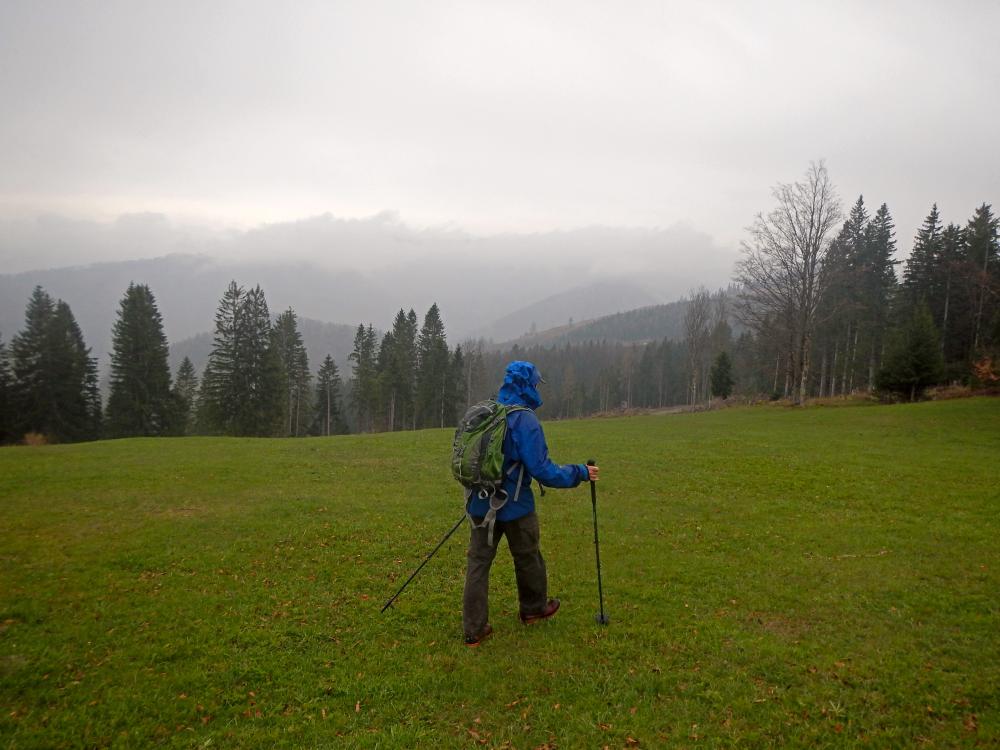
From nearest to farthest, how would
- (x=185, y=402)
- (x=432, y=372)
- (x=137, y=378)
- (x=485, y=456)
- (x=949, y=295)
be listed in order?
(x=485, y=456) → (x=949, y=295) → (x=137, y=378) → (x=185, y=402) → (x=432, y=372)

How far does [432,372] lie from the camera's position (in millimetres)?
63188

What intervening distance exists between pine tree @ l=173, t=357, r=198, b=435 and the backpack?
49.2 metres

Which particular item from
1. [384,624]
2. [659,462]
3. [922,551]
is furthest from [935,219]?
[384,624]

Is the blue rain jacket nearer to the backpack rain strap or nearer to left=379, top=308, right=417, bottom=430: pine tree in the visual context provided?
the backpack rain strap

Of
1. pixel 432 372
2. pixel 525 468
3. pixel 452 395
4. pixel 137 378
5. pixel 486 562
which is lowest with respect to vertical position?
pixel 486 562

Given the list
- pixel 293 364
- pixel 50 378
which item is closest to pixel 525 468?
pixel 50 378

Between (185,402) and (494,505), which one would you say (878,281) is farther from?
(185,402)

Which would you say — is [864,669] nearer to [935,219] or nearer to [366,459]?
[366,459]

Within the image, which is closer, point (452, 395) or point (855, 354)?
point (855, 354)

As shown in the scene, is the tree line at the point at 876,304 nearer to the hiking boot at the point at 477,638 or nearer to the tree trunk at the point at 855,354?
the tree trunk at the point at 855,354

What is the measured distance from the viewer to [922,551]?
27.2 feet

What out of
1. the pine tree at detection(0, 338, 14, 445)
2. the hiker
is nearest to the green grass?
the hiker

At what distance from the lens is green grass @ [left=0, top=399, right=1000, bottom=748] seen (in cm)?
437

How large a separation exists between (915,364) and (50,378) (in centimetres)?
6171
